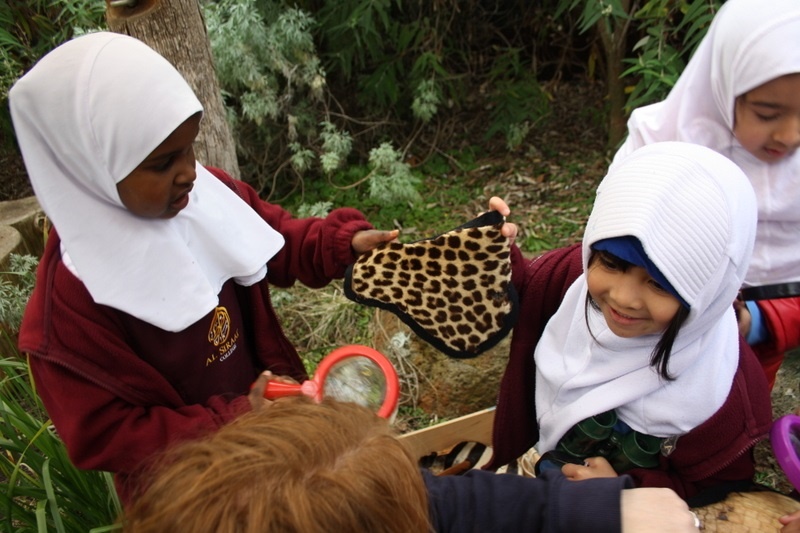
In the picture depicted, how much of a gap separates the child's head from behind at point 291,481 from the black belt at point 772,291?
4.36ft

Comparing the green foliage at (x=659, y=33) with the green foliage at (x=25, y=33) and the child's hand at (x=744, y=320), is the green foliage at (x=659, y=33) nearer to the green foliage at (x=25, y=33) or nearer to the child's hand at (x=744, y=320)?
the child's hand at (x=744, y=320)

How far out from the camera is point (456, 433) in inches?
95.9

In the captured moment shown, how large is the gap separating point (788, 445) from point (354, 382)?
1.08 meters

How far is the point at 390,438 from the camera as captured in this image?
95 centimetres

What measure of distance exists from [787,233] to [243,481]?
1715 millimetres

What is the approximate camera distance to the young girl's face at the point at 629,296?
1.30 meters

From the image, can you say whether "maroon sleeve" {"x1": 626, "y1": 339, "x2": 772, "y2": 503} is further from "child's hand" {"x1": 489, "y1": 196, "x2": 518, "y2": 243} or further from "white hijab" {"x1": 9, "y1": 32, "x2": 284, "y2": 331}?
"white hijab" {"x1": 9, "y1": 32, "x2": 284, "y2": 331}

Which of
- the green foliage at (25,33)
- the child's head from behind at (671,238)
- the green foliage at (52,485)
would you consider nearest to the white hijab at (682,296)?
the child's head from behind at (671,238)

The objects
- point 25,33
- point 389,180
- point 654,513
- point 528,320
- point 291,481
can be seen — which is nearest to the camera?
point 291,481

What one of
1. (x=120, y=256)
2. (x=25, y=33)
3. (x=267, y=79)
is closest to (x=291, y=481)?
(x=120, y=256)

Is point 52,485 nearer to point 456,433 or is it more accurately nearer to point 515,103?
point 456,433

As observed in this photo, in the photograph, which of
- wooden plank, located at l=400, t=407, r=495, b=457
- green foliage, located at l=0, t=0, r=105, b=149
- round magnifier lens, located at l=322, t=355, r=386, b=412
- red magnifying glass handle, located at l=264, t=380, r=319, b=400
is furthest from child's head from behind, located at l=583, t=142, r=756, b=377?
green foliage, located at l=0, t=0, r=105, b=149

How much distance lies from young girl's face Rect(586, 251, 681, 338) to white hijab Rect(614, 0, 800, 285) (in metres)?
0.66

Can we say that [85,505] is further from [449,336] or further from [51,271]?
[449,336]
